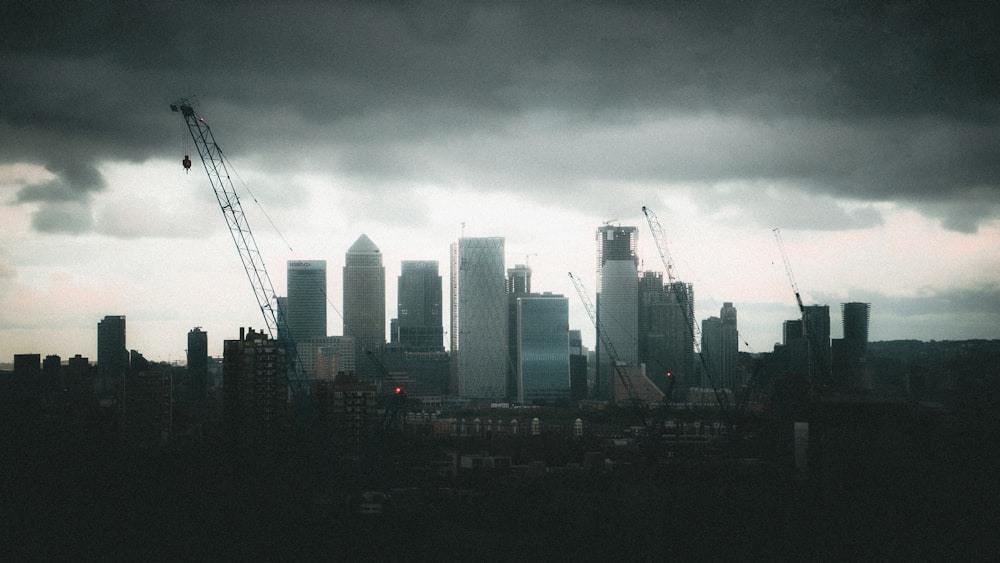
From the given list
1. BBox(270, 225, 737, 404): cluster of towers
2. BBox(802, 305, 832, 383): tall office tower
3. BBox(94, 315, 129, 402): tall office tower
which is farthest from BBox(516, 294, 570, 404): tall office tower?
BBox(94, 315, 129, 402): tall office tower

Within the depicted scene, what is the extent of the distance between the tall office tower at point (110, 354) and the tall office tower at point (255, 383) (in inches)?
310

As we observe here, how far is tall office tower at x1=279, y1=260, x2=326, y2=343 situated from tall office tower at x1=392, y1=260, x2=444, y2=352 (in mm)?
15085

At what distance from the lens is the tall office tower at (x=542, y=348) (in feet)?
307

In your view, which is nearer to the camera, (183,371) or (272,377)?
(272,377)

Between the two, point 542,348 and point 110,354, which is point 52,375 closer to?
point 110,354

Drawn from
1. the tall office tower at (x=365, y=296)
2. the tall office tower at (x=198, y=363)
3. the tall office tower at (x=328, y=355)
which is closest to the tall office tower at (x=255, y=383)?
the tall office tower at (x=198, y=363)

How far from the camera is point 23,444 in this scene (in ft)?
106

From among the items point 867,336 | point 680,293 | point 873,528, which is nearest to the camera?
point 873,528

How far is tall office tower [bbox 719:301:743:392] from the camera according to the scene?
7200 cm

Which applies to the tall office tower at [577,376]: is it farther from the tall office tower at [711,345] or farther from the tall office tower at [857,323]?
the tall office tower at [857,323]

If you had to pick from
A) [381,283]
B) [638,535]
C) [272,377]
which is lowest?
[638,535]

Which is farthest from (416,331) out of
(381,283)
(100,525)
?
(100,525)

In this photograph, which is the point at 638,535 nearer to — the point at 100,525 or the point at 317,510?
the point at 317,510

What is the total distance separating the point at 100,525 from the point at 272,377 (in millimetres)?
20819
